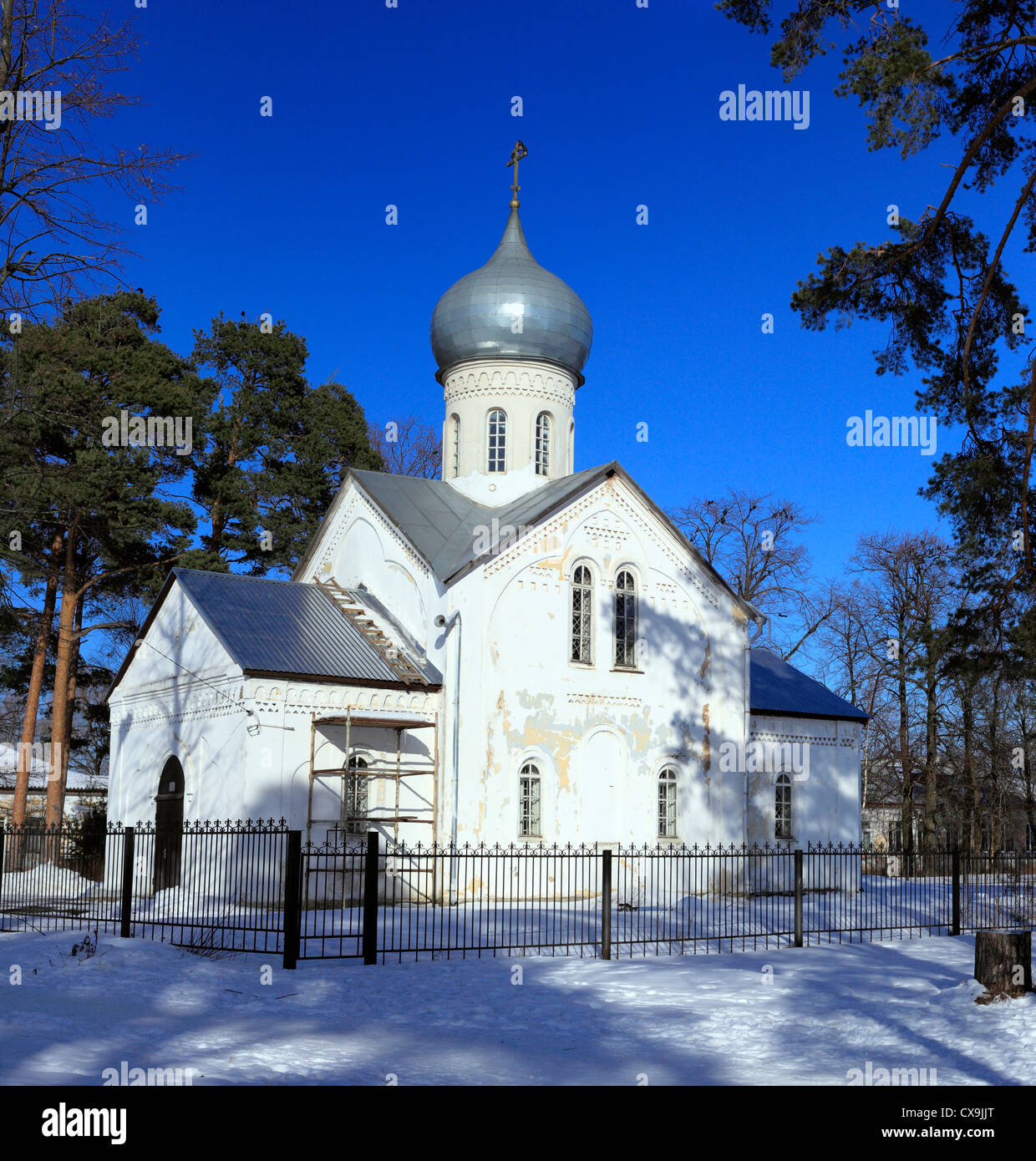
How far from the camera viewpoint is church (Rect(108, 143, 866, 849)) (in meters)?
17.7

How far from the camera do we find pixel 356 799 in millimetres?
17891

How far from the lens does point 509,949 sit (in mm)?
12633

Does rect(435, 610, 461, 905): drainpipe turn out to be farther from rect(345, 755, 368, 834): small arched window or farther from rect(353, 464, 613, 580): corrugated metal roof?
rect(345, 755, 368, 834): small arched window

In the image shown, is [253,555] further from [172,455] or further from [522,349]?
[522,349]

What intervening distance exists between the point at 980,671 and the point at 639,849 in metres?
8.24

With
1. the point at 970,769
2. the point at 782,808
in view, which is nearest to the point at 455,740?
the point at 782,808

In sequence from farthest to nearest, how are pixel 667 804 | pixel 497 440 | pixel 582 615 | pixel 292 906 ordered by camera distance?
pixel 497 440 → pixel 667 804 → pixel 582 615 → pixel 292 906

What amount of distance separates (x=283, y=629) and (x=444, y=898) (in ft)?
16.0

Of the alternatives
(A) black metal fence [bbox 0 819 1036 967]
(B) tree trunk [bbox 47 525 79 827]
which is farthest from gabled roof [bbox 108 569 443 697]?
(B) tree trunk [bbox 47 525 79 827]

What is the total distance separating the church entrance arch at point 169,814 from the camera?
18.2 metres

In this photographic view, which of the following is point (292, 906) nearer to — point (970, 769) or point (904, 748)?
point (904, 748)

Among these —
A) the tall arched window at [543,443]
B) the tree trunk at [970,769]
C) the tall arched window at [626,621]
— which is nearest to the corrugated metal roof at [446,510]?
the tall arched window at [543,443]

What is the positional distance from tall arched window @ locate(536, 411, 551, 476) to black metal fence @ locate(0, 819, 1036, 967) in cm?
781

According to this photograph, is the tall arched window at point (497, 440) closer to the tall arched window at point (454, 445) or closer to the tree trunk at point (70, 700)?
the tall arched window at point (454, 445)
